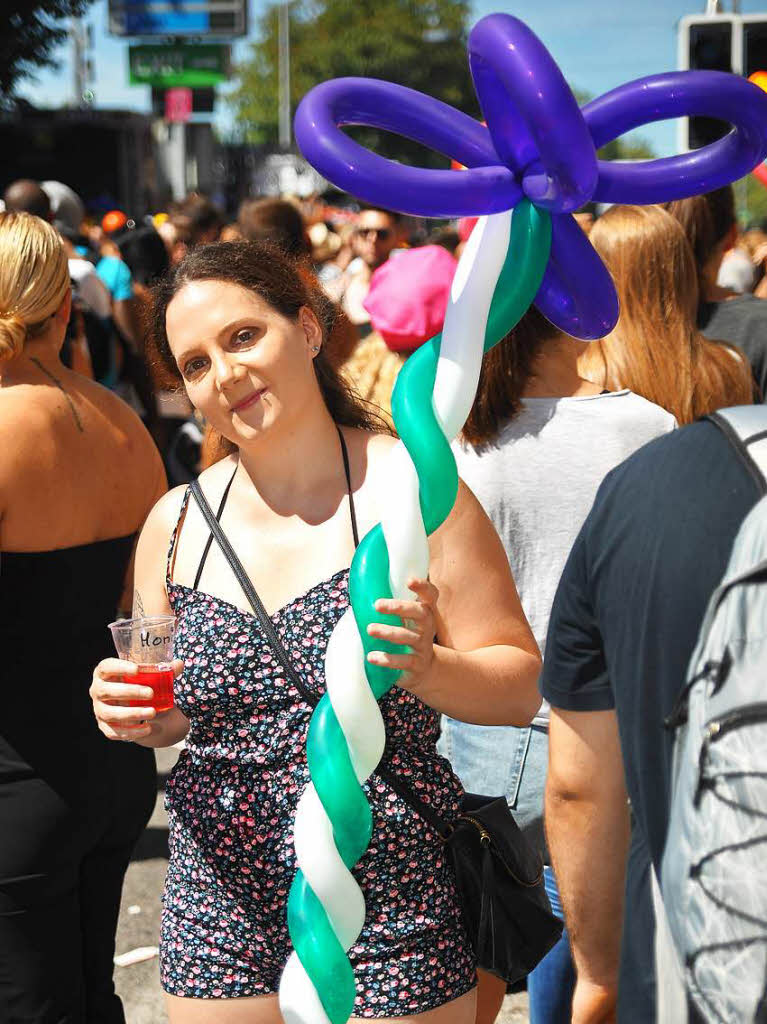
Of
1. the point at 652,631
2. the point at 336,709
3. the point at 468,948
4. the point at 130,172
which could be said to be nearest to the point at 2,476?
the point at 336,709

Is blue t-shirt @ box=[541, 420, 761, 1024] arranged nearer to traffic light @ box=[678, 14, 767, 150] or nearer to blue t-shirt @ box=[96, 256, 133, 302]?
traffic light @ box=[678, 14, 767, 150]

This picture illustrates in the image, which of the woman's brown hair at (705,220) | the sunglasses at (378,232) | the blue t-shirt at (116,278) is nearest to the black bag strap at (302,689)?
the woman's brown hair at (705,220)

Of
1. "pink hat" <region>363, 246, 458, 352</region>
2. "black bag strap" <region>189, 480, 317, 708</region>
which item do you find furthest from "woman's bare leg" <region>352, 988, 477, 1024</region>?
"pink hat" <region>363, 246, 458, 352</region>

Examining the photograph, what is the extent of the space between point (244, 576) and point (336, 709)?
453 mm

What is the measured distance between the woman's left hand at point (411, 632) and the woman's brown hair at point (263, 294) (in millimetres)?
637

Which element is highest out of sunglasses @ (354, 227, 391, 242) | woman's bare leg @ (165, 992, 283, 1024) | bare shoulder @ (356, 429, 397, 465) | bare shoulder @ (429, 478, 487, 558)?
sunglasses @ (354, 227, 391, 242)

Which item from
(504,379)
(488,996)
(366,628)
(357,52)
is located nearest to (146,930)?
(488,996)

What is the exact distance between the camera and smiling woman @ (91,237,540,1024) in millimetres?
2053

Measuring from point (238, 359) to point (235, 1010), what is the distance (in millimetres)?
1081

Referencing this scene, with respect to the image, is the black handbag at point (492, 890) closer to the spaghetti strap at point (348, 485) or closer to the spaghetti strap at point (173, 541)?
the spaghetti strap at point (348, 485)

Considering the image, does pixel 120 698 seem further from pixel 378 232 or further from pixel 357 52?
pixel 357 52

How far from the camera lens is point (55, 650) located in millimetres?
2598

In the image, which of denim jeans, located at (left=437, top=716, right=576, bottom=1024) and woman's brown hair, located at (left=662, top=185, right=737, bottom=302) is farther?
woman's brown hair, located at (left=662, top=185, right=737, bottom=302)

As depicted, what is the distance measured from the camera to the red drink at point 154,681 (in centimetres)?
205
